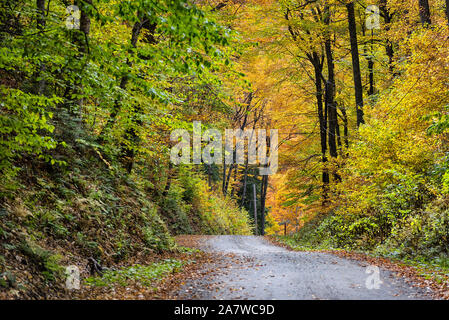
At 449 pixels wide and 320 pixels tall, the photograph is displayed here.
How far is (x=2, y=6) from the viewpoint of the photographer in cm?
671

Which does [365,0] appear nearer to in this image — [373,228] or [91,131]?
[373,228]

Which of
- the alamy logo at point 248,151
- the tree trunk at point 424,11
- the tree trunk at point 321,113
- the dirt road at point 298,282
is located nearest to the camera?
the dirt road at point 298,282

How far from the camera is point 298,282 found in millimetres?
7395

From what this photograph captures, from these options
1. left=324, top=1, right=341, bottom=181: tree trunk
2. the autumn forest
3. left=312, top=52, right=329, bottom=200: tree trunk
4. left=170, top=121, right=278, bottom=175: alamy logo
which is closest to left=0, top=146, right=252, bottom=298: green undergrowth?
the autumn forest

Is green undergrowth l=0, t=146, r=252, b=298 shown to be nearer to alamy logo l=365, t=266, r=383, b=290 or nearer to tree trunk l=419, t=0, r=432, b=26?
alamy logo l=365, t=266, r=383, b=290

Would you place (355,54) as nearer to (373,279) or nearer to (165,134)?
(165,134)

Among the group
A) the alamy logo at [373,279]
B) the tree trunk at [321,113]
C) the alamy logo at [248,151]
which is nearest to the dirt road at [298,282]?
the alamy logo at [373,279]

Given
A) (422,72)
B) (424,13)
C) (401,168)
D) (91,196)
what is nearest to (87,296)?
(91,196)

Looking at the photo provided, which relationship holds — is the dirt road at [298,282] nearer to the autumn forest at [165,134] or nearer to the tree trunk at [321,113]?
the autumn forest at [165,134]

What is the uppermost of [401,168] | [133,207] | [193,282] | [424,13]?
[424,13]

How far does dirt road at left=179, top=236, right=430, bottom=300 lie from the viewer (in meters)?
6.43

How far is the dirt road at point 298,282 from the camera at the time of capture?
6434 mm
